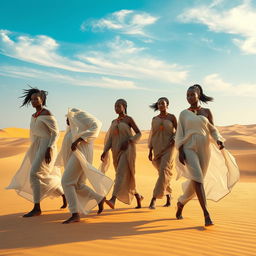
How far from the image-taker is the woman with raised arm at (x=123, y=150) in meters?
7.73

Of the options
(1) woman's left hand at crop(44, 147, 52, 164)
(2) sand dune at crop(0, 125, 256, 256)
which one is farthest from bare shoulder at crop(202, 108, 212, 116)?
(1) woman's left hand at crop(44, 147, 52, 164)

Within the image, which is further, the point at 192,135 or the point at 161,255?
the point at 192,135

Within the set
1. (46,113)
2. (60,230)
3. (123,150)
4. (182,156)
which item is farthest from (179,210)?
(46,113)

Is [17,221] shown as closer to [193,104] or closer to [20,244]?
[20,244]

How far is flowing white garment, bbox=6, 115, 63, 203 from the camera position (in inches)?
276

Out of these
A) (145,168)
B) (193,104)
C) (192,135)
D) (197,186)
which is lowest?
(145,168)

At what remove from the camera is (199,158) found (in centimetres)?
621

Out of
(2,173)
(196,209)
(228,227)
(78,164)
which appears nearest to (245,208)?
(196,209)

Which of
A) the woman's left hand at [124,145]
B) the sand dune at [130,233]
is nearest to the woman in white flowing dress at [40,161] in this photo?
the sand dune at [130,233]

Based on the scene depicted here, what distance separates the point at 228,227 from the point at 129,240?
1975mm

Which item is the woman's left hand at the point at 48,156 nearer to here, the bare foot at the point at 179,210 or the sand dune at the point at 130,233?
the sand dune at the point at 130,233

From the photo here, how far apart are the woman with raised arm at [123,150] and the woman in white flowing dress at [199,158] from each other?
4.84ft

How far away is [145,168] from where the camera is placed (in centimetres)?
2419

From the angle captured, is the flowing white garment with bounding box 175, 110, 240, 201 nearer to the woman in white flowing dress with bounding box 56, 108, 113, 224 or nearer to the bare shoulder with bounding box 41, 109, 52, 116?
the woman in white flowing dress with bounding box 56, 108, 113, 224
